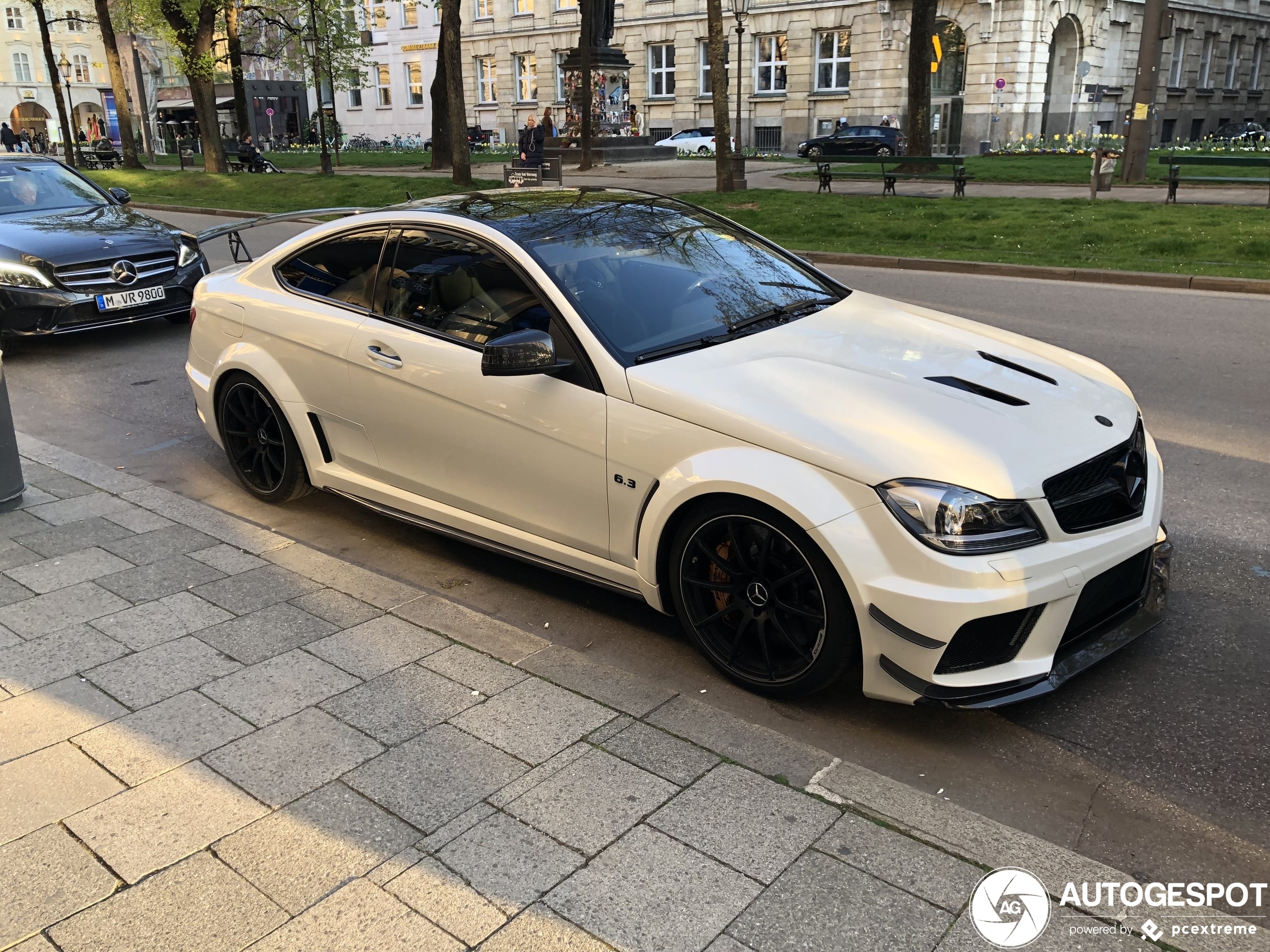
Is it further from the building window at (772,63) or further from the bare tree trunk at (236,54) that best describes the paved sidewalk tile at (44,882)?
the building window at (772,63)

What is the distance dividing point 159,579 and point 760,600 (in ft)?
8.66

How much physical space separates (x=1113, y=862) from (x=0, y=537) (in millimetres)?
4852

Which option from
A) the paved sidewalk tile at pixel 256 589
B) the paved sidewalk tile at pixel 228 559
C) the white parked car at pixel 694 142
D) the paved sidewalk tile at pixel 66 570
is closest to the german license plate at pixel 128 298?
the paved sidewalk tile at pixel 66 570

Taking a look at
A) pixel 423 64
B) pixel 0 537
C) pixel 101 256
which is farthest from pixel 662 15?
pixel 0 537

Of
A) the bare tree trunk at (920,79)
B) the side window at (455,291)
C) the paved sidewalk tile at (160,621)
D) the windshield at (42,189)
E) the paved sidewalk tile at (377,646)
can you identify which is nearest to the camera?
the paved sidewalk tile at (377,646)

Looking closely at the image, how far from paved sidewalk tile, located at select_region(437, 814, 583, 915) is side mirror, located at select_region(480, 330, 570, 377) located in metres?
1.63

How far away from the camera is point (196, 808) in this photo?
3021mm

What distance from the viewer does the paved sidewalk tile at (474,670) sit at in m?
3.71

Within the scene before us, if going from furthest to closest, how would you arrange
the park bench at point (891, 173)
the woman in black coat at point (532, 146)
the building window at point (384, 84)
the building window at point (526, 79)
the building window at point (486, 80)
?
the building window at point (384, 84) < the building window at point (486, 80) < the building window at point (526, 79) < the woman in black coat at point (532, 146) < the park bench at point (891, 173)

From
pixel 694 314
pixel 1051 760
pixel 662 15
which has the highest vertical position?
pixel 662 15

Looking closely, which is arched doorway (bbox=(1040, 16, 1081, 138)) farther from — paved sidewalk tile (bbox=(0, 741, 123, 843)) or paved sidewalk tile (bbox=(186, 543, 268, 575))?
paved sidewalk tile (bbox=(0, 741, 123, 843))

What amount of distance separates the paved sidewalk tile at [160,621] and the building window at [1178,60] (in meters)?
54.3

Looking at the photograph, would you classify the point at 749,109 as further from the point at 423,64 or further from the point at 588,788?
the point at 588,788

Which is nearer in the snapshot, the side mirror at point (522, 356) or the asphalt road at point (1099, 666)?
the asphalt road at point (1099, 666)
